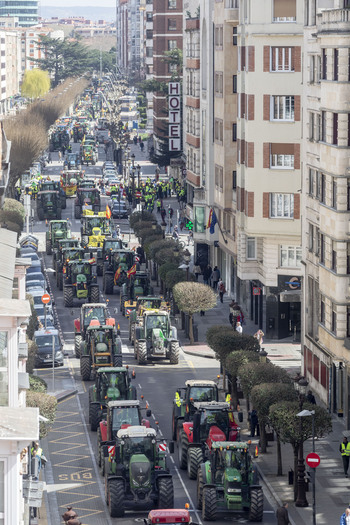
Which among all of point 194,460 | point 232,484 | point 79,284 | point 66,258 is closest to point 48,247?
point 66,258

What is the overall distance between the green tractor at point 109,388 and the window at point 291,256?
23290 millimetres

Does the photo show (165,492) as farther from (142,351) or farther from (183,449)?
(142,351)

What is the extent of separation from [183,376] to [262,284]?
1303cm

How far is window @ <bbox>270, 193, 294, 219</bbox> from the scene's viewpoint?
76.5 metres

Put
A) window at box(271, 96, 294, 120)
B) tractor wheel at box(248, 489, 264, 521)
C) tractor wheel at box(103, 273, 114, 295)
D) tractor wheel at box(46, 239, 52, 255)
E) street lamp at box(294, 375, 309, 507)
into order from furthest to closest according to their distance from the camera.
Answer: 1. tractor wheel at box(46, 239, 52, 255)
2. tractor wheel at box(103, 273, 114, 295)
3. window at box(271, 96, 294, 120)
4. street lamp at box(294, 375, 309, 507)
5. tractor wheel at box(248, 489, 264, 521)

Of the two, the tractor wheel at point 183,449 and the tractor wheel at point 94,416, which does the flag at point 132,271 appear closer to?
the tractor wheel at point 94,416

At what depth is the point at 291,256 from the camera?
76938 millimetres

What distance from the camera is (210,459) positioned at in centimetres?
4356

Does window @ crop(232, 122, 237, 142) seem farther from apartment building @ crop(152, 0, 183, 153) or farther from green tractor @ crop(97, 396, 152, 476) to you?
apartment building @ crop(152, 0, 183, 153)

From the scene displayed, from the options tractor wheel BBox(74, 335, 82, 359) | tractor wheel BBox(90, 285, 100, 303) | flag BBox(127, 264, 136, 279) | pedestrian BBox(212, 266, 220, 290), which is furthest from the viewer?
pedestrian BBox(212, 266, 220, 290)

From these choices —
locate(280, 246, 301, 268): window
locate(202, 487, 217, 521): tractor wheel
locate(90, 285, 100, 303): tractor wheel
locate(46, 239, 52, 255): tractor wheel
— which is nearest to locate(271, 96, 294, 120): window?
locate(280, 246, 301, 268): window

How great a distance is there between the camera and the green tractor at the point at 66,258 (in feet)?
308

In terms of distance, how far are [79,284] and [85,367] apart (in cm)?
2273

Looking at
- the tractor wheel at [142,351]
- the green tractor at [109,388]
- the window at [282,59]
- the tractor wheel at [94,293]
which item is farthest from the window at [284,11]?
the green tractor at [109,388]
